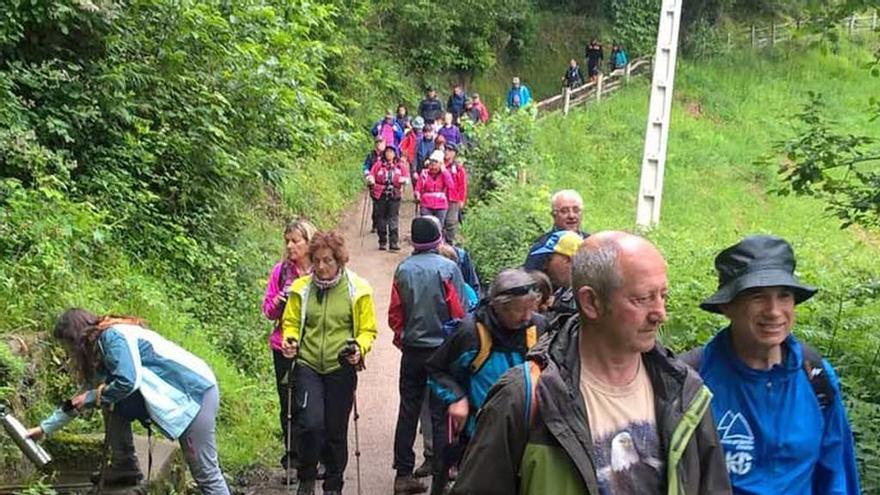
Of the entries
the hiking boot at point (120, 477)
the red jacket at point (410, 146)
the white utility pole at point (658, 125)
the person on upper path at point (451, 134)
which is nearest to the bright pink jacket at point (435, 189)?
the white utility pole at point (658, 125)

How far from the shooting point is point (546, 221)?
14.4 metres

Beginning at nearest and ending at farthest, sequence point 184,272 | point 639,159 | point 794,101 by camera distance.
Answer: point 184,272
point 639,159
point 794,101

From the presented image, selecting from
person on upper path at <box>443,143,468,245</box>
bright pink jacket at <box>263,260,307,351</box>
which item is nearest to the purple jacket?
person on upper path at <box>443,143,468,245</box>

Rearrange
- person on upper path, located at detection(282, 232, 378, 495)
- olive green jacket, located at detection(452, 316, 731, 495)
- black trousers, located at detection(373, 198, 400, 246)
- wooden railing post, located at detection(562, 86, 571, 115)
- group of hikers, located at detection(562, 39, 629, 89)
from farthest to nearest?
1. group of hikers, located at detection(562, 39, 629, 89)
2. wooden railing post, located at detection(562, 86, 571, 115)
3. black trousers, located at detection(373, 198, 400, 246)
4. person on upper path, located at detection(282, 232, 378, 495)
5. olive green jacket, located at detection(452, 316, 731, 495)

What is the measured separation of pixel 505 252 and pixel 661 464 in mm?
11183

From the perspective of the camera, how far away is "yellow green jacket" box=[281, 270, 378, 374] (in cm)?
686

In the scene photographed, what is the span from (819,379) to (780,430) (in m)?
0.25

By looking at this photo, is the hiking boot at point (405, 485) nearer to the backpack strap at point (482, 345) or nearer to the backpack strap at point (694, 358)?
the backpack strap at point (482, 345)

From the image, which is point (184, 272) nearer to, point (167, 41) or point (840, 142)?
point (167, 41)

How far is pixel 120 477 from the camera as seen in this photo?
20.3ft

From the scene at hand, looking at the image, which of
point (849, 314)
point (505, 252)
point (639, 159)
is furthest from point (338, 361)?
point (639, 159)

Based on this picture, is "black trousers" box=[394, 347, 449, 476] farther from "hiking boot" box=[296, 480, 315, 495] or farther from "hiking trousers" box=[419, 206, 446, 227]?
"hiking trousers" box=[419, 206, 446, 227]

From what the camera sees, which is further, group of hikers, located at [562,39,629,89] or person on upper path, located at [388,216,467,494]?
group of hikers, located at [562,39,629,89]

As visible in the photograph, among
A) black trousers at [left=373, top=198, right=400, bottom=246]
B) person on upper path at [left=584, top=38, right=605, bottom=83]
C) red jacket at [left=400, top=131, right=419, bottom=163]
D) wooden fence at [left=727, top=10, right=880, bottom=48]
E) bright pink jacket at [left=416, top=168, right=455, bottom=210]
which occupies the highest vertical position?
wooden fence at [left=727, top=10, right=880, bottom=48]
